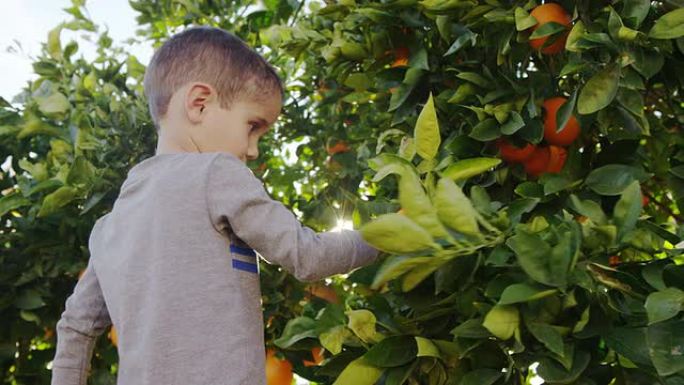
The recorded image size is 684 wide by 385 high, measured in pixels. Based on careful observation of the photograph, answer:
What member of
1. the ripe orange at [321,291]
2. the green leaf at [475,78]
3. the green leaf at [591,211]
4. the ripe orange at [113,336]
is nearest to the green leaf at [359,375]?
the green leaf at [591,211]

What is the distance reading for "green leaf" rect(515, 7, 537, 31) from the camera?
1.04 metres

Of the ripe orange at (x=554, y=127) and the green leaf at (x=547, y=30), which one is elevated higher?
the green leaf at (x=547, y=30)

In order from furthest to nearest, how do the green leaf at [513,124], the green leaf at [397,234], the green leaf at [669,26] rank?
the green leaf at [513,124] → the green leaf at [669,26] → the green leaf at [397,234]

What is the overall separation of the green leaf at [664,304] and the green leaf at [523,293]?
94mm

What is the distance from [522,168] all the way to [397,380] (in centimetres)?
37

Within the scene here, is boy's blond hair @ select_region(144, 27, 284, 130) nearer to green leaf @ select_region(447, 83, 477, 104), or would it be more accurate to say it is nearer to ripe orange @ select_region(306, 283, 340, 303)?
green leaf @ select_region(447, 83, 477, 104)

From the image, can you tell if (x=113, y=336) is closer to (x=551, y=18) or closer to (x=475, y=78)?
(x=475, y=78)

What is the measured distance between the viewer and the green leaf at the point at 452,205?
2.35 feet

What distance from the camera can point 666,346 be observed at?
2.55ft

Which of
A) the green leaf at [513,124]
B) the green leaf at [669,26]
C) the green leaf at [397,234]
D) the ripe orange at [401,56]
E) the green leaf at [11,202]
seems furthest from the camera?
the green leaf at [11,202]

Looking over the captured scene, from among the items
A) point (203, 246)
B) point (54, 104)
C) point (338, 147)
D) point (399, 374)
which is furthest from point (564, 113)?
point (54, 104)

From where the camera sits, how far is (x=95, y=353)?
1.73 m

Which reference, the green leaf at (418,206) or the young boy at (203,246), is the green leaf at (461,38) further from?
the green leaf at (418,206)

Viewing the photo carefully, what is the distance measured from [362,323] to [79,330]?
522 mm
